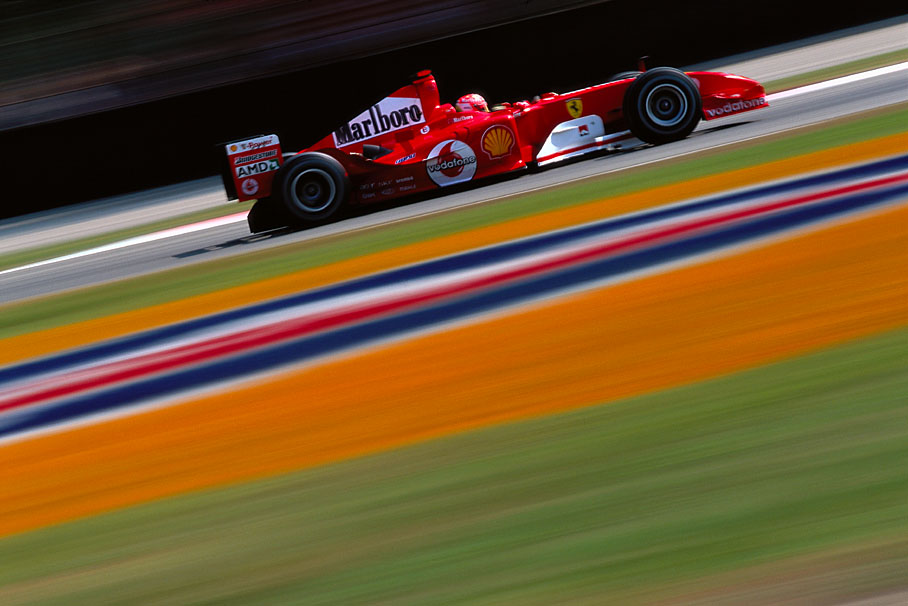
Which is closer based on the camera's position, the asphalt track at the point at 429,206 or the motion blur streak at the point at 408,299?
the motion blur streak at the point at 408,299

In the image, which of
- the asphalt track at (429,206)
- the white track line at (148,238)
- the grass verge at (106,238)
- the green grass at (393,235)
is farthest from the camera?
the grass verge at (106,238)

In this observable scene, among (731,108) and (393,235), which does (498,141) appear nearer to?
(393,235)

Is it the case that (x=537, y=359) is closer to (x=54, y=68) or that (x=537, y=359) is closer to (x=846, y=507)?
(x=846, y=507)

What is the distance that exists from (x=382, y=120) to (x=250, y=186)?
1.22m

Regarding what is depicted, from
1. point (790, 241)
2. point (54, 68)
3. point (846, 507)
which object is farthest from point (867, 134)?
point (54, 68)

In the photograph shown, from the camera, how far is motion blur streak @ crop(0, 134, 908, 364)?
6465 mm

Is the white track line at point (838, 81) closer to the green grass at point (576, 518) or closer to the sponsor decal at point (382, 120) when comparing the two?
the sponsor decal at point (382, 120)

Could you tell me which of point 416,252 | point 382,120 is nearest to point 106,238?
point 382,120

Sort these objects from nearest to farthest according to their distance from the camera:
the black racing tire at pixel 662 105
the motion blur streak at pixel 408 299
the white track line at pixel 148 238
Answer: the motion blur streak at pixel 408 299 → the black racing tire at pixel 662 105 → the white track line at pixel 148 238

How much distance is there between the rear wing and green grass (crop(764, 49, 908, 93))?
5959mm

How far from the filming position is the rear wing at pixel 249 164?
845 cm

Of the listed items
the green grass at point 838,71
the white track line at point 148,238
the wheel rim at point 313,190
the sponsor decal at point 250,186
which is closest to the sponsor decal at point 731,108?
the green grass at point 838,71

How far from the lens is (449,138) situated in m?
8.45

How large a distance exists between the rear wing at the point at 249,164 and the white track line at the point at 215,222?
198 cm
